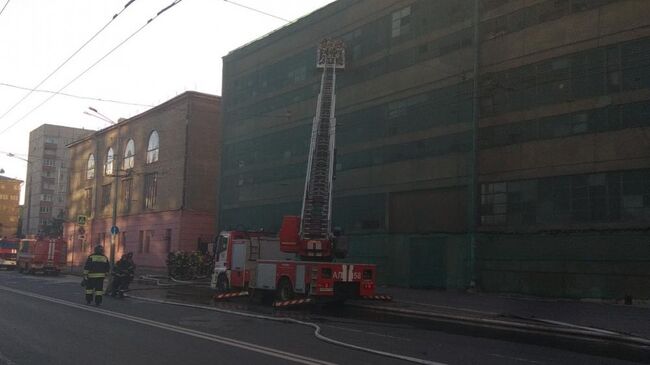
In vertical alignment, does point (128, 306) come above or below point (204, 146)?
below

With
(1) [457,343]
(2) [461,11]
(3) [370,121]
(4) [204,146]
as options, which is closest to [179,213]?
(4) [204,146]

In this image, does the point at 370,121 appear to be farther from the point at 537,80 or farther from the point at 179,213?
the point at 179,213

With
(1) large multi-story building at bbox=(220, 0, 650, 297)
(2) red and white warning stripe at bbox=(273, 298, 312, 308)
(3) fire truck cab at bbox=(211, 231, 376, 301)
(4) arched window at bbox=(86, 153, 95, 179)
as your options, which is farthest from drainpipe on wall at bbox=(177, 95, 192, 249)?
(2) red and white warning stripe at bbox=(273, 298, 312, 308)

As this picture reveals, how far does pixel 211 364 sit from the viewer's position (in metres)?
8.16

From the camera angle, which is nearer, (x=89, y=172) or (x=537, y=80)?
(x=537, y=80)

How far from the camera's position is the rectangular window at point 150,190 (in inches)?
1887

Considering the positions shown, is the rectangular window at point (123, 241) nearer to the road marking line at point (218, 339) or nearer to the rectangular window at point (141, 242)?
the rectangular window at point (141, 242)

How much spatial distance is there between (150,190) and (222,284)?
28848 mm

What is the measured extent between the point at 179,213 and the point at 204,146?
5284 mm

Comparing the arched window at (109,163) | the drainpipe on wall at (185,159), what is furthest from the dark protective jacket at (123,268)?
the arched window at (109,163)

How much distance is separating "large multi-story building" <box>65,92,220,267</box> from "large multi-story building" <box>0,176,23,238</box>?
850 cm

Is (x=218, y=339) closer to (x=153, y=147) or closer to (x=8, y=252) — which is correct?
(x=153, y=147)

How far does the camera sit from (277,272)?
62.0 feet

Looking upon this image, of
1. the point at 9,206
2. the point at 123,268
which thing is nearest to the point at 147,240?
the point at 9,206
